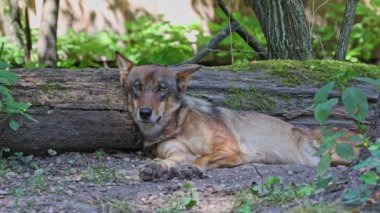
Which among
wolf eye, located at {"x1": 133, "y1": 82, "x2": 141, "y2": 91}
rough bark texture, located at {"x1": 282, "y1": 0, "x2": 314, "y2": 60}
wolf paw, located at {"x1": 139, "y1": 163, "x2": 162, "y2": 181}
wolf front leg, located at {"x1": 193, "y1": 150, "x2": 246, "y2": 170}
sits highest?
rough bark texture, located at {"x1": 282, "y1": 0, "x2": 314, "y2": 60}

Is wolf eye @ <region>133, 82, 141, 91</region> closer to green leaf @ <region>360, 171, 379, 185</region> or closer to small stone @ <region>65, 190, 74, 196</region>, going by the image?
small stone @ <region>65, 190, 74, 196</region>

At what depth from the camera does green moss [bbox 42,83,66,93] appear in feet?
21.9

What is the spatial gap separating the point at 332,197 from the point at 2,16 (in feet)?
25.7

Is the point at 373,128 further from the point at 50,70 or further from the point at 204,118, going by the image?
the point at 50,70

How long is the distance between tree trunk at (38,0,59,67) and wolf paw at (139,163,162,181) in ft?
15.8

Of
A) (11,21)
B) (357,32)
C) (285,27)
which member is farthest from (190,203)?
(357,32)

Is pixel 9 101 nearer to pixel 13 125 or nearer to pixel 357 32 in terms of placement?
pixel 13 125

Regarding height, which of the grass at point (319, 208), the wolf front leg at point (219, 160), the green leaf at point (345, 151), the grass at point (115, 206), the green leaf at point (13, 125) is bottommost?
the wolf front leg at point (219, 160)

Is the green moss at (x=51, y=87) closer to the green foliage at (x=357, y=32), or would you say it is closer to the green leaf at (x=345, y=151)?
the green leaf at (x=345, y=151)

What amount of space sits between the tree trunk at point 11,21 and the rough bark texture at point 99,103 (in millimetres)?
4268

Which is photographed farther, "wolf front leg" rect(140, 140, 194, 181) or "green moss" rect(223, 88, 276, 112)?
"green moss" rect(223, 88, 276, 112)

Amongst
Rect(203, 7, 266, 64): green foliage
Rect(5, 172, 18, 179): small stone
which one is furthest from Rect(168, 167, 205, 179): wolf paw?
Rect(203, 7, 266, 64): green foliage

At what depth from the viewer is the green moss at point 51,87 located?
21.9 feet

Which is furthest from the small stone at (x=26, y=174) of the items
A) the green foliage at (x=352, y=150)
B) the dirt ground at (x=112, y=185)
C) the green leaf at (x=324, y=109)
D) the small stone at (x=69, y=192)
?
the green leaf at (x=324, y=109)
